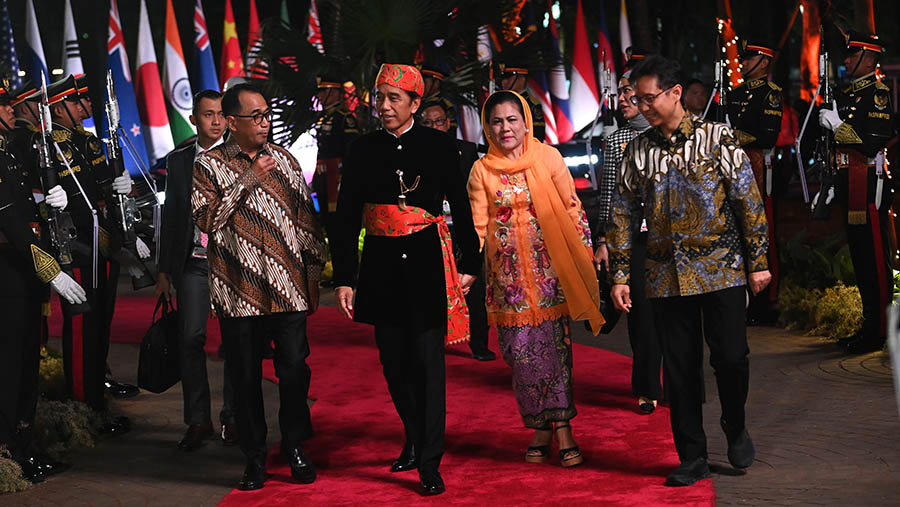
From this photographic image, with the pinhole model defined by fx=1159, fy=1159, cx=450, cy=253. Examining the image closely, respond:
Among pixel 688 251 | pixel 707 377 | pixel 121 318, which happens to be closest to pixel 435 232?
pixel 688 251

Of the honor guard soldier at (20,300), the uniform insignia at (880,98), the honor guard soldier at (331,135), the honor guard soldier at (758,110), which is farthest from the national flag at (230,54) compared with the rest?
the honor guard soldier at (20,300)

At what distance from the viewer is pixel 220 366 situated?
850cm

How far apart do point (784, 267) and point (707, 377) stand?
302cm

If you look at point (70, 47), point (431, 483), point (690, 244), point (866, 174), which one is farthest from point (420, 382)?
point (70, 47)

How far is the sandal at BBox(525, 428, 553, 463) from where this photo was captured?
17.9 feet

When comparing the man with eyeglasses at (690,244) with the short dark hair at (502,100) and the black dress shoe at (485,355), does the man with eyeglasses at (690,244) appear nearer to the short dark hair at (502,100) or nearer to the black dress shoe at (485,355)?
the short dark hair at (502,100)

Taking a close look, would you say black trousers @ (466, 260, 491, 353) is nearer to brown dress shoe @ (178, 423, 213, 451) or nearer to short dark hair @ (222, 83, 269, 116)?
brown dress shoe @ (178, 423, 213, 451)

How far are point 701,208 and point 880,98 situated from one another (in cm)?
334

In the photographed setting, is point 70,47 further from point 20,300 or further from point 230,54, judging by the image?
point 20,300

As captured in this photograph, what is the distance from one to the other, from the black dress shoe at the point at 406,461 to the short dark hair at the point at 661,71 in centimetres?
199

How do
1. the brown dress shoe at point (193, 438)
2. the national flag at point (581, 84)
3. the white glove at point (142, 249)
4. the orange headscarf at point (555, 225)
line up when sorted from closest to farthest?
the orange headscarf at point (555, 225)
the brown dress shoe at point (193, 438)
the white glove at point (142, 249)
the national flag at point (581, 84)

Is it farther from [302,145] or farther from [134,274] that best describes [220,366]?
[302,145]

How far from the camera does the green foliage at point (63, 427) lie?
5.97 meters

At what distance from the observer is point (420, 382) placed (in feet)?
16.9
